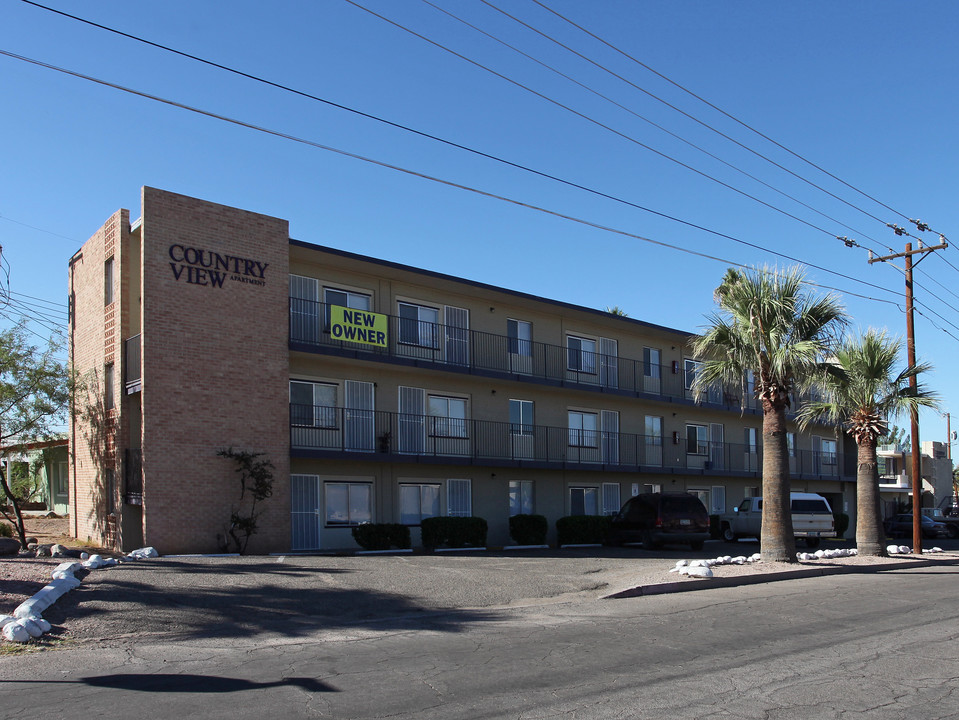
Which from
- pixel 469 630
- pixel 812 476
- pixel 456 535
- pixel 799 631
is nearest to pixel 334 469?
pixel 456 535

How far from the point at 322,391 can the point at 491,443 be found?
6279 millimetres

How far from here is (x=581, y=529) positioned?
27.7m

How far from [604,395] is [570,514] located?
4.48 m

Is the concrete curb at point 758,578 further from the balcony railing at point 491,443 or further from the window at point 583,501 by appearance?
the window at point 583,501

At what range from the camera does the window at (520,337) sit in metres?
29.2

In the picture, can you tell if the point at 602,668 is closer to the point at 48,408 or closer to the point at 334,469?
the point at 334,469

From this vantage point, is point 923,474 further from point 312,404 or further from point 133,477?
point 133,477

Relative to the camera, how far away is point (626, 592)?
1463 cm

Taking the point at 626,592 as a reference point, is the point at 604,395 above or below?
above

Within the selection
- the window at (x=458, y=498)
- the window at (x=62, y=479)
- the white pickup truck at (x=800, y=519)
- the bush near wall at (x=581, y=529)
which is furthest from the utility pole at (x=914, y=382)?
the window at (x=62, y=479)

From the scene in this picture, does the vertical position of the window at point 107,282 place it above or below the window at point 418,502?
above

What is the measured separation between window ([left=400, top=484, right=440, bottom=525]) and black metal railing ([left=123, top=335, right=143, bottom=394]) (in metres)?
8.44

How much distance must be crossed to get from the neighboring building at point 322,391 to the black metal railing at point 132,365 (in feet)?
0.27

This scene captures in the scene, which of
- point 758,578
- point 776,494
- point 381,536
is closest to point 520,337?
point 381,536
